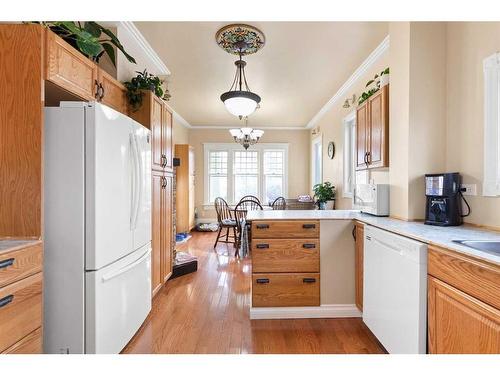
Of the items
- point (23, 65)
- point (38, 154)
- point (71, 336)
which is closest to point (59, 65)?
point (23, 65)

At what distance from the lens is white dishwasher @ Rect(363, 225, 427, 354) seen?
1.37 m

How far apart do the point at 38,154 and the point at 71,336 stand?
3.35ft

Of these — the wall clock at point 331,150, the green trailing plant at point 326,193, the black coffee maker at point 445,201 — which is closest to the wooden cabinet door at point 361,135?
the black coffee maker at point 445,201

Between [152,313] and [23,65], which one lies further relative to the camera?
[152,313]

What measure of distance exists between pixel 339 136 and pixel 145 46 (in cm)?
336

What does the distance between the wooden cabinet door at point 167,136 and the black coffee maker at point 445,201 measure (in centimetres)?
248

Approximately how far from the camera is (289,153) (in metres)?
7.33

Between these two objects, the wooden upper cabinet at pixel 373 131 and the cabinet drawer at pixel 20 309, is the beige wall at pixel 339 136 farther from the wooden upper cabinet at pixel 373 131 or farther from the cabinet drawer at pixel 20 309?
the cabinet drawer at pixel 20 309

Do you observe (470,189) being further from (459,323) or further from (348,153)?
(348,153)

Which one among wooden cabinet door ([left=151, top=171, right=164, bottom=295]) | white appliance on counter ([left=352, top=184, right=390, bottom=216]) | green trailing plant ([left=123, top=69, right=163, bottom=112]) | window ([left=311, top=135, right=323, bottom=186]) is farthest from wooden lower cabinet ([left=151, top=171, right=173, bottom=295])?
window ([left=311, top=135, right=323, bottom=186])

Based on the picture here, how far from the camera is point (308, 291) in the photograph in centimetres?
230

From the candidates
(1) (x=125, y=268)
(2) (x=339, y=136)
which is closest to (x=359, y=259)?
(1) (x=125, y=268)

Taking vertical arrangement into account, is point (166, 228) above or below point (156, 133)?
below
